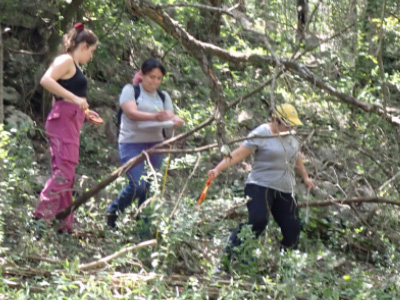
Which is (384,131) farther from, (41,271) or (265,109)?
(265,109)

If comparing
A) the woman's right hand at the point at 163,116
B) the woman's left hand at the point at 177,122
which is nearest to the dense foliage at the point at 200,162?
the woman's left hand at the point at 177,122

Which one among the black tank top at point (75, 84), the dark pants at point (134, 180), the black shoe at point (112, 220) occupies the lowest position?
the black shoe at point (112, 220)

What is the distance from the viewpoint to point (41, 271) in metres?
5.05

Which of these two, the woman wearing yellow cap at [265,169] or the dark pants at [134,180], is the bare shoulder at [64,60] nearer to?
the dark pants at [134,180]

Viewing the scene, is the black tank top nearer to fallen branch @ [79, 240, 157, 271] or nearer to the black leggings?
fallen branch @ [79, 240, 157, 271]

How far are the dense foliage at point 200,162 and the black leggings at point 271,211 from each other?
0.16m

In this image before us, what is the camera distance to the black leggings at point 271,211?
20.7ft

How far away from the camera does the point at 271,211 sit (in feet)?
21.6

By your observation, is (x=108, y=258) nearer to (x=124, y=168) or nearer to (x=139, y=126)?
(x=124, y=168)

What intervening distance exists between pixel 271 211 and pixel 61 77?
2117 mm

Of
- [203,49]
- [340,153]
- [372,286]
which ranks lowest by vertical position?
[372,286]

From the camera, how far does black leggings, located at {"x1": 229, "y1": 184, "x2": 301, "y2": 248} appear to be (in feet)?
20.7

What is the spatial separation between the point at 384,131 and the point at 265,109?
3.64 m

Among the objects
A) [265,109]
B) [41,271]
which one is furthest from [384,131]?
[265,109]
